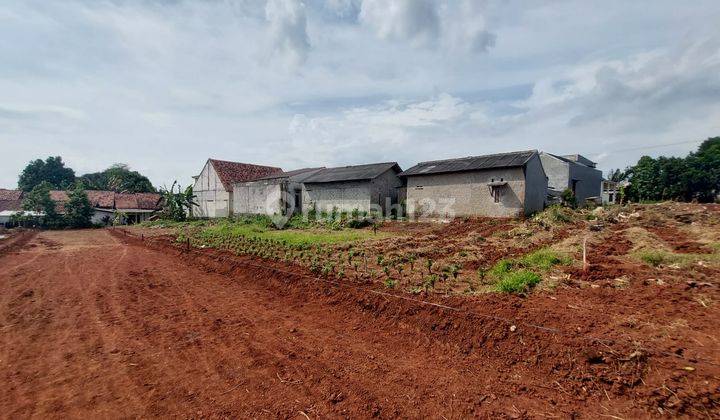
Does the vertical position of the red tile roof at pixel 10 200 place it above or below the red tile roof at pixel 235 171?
below

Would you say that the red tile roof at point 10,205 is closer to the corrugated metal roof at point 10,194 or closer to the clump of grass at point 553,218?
the corrugated metal roof at point 10,194

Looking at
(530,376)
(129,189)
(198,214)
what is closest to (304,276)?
(530,376)

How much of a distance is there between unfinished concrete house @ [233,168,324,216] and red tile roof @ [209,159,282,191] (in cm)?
206

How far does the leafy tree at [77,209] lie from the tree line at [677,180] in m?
57.8

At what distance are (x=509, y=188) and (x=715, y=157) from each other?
34.6 meters

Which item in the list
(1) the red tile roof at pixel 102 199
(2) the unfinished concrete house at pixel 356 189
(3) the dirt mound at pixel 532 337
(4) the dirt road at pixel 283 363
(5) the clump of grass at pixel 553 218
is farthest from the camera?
(1) the red tile roof at pixel 102 199

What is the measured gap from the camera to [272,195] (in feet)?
99.0

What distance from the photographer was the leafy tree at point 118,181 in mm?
54781

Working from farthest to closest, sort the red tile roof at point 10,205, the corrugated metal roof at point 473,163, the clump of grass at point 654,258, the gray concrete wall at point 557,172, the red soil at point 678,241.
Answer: the red tile roof at point 10,205 < the gray concrete wall at point 557,172 < the corrugated metal roof at point 473,163 < the red soil at point 678,241 < the clump of grass at point 654,258

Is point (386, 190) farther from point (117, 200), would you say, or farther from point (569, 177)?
point (117, 200)

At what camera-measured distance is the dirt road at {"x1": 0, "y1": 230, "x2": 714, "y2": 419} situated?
372cm

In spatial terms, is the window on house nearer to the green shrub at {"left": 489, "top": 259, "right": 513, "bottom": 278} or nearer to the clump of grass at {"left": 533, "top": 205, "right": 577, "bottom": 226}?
the clump of grass at {"left": 533, "top": 205, "right": 577, "bottom": 226}

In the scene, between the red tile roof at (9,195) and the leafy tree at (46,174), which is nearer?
the red tile roof at (9,195)

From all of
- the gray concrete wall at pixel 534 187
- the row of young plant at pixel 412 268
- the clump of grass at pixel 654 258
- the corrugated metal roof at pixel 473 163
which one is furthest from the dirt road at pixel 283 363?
the gray concrete wall at pixel 534 187
